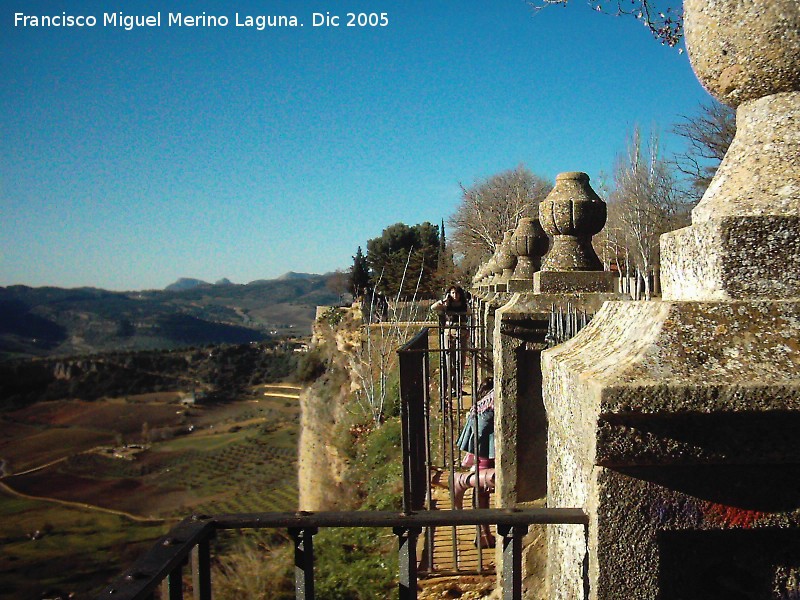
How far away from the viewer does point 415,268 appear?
41375mm

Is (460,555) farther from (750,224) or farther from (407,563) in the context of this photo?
(750,224)

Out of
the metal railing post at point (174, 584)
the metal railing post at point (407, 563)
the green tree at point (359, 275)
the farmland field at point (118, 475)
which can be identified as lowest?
the farmland field at point (118, 475)

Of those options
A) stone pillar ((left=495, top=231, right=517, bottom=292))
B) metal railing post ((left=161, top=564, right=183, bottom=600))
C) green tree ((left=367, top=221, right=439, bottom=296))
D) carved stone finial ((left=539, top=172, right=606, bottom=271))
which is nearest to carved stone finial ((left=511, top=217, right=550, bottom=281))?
stone pillar ((left=495, top=231, right=517, bottom=292))

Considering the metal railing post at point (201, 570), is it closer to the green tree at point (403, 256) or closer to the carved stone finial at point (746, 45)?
the carved stone finial at point (746, 45)

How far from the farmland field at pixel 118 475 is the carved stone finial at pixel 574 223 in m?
32.8

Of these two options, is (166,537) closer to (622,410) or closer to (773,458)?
(622,410)

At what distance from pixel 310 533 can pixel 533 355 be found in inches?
81.1

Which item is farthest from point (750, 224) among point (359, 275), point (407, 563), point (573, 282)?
point (359, 275)

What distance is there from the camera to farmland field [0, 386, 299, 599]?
37812 mm

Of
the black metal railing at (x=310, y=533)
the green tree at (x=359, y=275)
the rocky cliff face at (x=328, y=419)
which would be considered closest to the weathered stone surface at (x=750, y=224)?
the black metal railing at (x=310, y=533)

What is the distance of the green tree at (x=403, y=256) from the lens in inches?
1603

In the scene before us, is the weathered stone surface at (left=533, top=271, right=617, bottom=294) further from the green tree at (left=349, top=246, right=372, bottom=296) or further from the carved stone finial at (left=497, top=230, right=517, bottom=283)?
the green tree at (left=349, top=246, right=372, bottom=296)

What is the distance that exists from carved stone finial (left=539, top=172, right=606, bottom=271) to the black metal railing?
209cm

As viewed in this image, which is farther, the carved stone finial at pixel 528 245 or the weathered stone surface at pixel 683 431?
the carved stone finial at pixel 528 245
